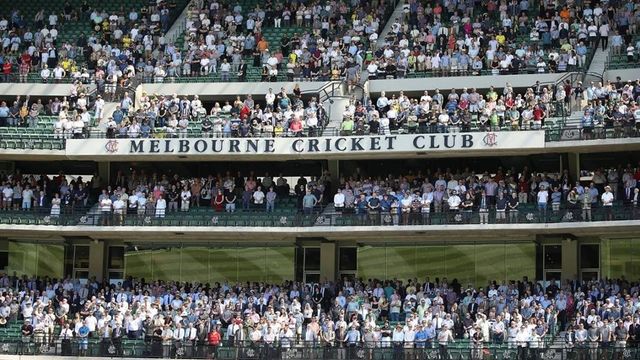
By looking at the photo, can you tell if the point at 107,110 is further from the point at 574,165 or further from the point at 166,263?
the point at 574,165

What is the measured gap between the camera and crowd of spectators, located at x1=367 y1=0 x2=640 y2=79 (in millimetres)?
49438

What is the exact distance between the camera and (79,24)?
Result: 189ft

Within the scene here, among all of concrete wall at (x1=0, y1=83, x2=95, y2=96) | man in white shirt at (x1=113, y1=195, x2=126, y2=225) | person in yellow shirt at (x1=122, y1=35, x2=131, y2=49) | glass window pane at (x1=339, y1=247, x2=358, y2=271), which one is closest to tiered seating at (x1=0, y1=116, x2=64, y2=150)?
concrete wall at (x1=0, y1=83, x2=95, y2=96)

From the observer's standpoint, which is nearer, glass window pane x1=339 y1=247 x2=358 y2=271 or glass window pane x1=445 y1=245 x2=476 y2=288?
glass window pane x1=445 y1=245 x2=476 y2=288

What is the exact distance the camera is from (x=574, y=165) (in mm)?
47094

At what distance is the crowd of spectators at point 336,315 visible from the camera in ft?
133

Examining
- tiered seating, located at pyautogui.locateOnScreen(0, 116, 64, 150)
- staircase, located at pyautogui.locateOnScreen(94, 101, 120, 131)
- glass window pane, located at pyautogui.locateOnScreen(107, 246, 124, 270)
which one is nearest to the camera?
tiered seating, located at pyautogui.locateOnScreen(0, 116, 64, 150)

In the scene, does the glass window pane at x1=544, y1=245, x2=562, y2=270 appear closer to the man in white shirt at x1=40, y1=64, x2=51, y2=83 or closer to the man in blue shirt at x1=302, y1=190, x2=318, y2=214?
the man in blue shirt at x1=302, y1=190, x2=318, y2=214

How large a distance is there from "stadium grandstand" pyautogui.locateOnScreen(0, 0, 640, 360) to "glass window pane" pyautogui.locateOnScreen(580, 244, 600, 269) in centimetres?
9

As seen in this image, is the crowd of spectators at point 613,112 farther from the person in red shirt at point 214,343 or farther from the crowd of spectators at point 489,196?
the person in red shirt at point 214,343

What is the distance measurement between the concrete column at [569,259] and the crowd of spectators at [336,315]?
6.47 feet

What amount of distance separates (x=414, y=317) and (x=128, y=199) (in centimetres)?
1118

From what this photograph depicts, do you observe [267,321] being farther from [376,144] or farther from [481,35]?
[481,35]

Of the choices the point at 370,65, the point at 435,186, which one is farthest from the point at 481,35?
the point at 435,186
